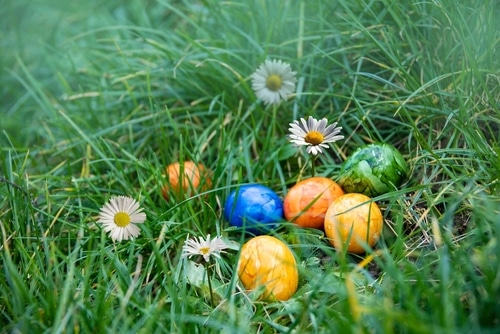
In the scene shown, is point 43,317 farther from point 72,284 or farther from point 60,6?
point 60,6

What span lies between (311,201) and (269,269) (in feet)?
1.09

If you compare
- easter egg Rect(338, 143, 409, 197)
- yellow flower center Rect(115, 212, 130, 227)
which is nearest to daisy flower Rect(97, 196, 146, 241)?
yellow flower center Rect(115, 212, 130, 227)

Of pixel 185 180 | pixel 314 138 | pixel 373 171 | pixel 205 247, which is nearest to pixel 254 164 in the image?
pixel 185 180

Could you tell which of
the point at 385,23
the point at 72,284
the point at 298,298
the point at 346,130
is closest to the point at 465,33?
the point at 385,23

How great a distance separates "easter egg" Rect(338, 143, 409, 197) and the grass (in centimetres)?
8

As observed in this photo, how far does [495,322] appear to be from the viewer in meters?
1.54

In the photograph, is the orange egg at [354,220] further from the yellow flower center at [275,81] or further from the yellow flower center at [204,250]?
the yellow flower center at [275,81]

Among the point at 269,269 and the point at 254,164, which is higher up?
the point at 254,164

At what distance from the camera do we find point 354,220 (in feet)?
6.75

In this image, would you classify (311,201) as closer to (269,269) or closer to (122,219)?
(269,269)

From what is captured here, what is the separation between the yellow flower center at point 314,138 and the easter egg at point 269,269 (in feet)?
1.24

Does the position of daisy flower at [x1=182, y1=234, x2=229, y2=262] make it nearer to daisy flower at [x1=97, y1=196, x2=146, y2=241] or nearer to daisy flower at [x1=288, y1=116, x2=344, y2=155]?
daisy flower at [x1=97, y1=196, x2=146, y2=241]

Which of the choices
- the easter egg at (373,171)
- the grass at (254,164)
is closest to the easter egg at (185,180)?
the grass at (254,164)

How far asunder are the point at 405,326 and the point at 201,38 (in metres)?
1.93
